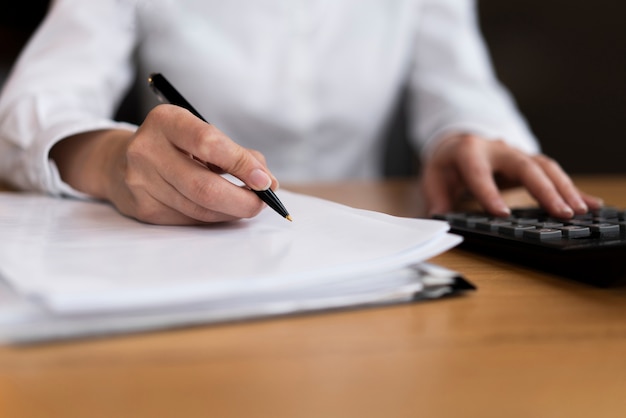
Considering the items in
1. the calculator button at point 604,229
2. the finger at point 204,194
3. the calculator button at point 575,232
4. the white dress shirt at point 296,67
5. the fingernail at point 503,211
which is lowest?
the finger at point 204,194

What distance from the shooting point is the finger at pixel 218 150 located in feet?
1.14

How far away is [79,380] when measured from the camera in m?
0.20

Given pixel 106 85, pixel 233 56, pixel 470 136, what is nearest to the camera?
pixel 470 136

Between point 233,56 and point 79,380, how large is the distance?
816 millimetres

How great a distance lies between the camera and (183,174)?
37cm

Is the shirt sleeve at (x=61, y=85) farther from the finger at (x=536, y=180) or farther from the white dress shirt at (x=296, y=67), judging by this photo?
the finger at (x=536, y=180)

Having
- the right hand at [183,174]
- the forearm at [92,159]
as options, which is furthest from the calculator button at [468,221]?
the forearm at [92,159]

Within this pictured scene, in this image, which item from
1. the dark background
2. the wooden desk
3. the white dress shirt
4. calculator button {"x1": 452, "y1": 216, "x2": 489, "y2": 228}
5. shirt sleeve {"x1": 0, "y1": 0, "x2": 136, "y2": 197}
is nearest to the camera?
the wooden desk

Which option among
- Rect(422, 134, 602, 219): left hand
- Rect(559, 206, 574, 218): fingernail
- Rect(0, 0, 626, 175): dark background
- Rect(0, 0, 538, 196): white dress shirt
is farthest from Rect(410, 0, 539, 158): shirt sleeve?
Rect(559, 206, 574, 218): fingernail

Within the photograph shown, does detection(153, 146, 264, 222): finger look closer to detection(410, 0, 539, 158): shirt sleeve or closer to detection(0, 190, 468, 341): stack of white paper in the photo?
detection(0, 190, 468, 341): stack of white paper

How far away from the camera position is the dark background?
129 cm

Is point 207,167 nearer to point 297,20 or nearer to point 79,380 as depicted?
point 79,380

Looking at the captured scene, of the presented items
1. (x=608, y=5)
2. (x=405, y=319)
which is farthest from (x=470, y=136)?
(x=608, y=5)

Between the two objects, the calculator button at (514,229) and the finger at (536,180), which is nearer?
the calculator button at (514,229)
